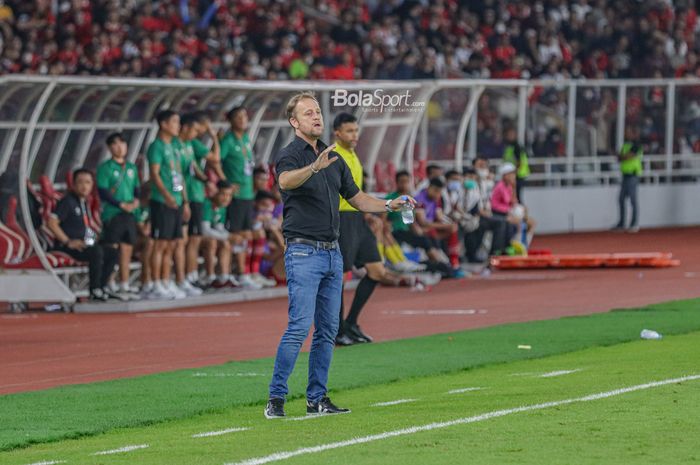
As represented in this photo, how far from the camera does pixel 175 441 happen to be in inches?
417

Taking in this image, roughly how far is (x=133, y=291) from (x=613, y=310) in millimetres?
5931

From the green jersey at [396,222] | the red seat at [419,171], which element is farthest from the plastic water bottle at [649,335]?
the red seat at [419,171]

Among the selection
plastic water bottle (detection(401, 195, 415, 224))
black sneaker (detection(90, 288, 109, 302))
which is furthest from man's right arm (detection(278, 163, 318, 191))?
black sneaker (detection(90, 288, 109, 302))

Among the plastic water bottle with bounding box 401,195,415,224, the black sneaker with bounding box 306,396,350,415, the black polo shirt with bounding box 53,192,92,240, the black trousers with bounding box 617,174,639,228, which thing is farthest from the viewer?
the black trousers with bounding box 617,174,639,228

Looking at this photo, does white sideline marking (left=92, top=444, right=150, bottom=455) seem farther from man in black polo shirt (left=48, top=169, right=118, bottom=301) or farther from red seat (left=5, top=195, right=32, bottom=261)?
man in black polo shirt (left=48, top=169, right=118, bottom=301)

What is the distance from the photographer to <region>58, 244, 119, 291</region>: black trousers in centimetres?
2131

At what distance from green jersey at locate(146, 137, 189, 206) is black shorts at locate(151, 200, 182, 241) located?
0.37 feet

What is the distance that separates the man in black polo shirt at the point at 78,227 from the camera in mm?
21188

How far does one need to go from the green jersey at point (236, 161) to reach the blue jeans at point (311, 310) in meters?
11.3

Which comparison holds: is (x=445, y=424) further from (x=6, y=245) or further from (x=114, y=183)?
(x=6, y=245)

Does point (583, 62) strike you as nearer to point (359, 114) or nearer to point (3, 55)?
point (3, 55)

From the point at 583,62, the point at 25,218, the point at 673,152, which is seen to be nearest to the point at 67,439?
the point at 25,218

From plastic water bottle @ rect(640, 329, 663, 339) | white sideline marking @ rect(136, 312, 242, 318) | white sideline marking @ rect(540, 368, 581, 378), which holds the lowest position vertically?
white sideline marking @ rect(136, 312, 242, 318)

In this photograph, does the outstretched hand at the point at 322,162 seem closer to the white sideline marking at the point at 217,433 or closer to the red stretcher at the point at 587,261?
the white sideline marking at the point at 217,433
